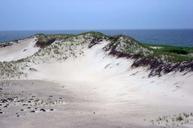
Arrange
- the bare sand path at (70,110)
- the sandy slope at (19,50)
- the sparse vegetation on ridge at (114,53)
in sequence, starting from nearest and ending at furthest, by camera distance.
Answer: the bare sand path at (70,110)
the sparse vegetation on ridge at (114,53)
the sandy slope at (19,50)

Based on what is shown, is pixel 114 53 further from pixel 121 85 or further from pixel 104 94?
pixel 104 94

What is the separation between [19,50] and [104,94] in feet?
106

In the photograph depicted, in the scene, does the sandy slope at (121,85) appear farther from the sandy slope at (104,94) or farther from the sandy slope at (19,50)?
the sandy slope at (19,50)

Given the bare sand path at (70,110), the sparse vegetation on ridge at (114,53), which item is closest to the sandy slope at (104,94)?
the bare sand path at (70,110)

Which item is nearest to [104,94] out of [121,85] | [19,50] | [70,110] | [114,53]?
[121,85]

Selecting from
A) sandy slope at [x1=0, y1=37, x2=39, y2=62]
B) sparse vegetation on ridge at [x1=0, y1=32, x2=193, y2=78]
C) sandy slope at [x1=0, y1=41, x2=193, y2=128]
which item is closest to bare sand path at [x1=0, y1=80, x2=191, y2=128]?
sandy slope at [x1=0, y1=41, x2=193, y2=128]

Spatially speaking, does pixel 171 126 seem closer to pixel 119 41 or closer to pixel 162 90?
pixel 162 90

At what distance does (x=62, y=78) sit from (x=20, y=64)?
21.3 ft

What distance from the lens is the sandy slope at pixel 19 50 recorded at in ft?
186

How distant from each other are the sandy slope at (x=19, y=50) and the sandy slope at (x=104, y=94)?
1212cm

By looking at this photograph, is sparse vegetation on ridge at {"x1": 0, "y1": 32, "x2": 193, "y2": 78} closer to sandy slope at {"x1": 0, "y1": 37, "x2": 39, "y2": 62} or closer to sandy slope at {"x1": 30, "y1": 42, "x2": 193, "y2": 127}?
sandy slope at {"x1": 30, "y1": 42, "x2": 193, "y2": 127}

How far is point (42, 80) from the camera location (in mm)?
39031

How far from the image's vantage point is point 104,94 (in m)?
30.2

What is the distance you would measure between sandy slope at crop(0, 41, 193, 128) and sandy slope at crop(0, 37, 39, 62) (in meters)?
12.1
